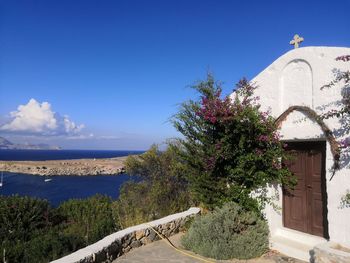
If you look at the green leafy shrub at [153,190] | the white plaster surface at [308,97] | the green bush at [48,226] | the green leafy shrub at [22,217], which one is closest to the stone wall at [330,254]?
the white plaster surface at [308,97]

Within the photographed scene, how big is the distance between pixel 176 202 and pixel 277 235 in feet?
15.7

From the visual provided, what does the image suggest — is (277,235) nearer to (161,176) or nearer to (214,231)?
(214,231)

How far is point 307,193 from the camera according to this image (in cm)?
693

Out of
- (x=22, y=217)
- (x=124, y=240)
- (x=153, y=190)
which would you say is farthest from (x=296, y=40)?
(x=22, y=217)

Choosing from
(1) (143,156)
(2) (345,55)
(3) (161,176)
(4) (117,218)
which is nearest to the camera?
(2) (345,55)

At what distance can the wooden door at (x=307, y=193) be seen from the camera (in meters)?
6.62

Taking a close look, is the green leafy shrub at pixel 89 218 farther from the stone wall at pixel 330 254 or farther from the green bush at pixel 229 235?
the stone wall at pixel 330 254

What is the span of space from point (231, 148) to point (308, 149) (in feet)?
5.27

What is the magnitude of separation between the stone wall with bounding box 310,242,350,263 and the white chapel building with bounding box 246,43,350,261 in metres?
0.46

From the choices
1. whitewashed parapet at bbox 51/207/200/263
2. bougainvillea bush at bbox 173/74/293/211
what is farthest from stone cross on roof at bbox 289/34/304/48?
whitewashed parapet at bbox 51/207/200/263

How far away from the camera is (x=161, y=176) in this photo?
12.8 metres

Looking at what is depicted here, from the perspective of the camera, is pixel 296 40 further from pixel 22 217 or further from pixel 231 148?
pixel 22 217

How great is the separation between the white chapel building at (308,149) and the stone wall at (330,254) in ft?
1.51

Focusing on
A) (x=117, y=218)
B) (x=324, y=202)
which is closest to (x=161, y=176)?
(x=117, y=218)
